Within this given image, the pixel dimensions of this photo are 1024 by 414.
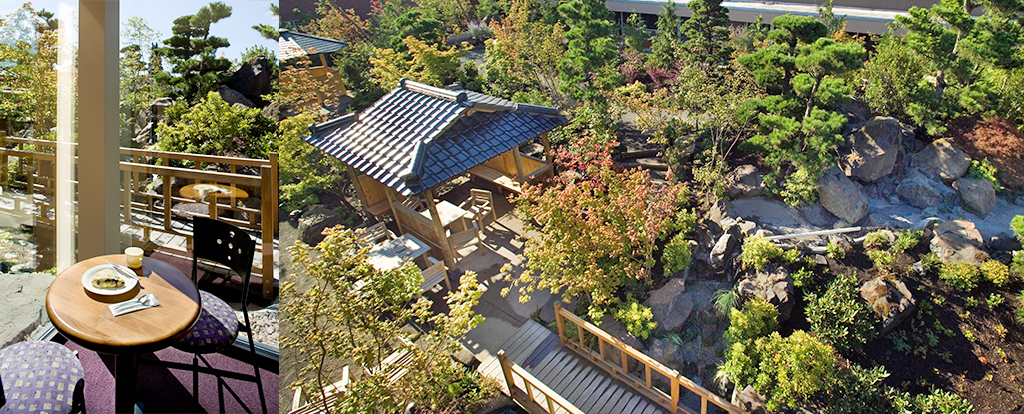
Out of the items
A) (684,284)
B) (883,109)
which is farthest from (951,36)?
(684,284)

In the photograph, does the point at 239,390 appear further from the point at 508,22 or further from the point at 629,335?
the point at 508,22

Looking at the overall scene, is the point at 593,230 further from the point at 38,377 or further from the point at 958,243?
the point at 38,377

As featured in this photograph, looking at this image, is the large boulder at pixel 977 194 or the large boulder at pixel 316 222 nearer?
the large boulder at pixel 316 222

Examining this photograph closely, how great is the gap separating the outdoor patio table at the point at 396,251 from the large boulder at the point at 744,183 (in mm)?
3774

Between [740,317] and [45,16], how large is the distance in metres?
5.83

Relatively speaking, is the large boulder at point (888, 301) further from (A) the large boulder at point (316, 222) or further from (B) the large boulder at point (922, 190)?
(A) the large boulder at point (316, 222)

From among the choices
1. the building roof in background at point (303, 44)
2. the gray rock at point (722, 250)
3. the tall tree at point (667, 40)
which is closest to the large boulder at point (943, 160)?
the gray rock at point (722, 250)

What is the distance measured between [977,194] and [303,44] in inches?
314

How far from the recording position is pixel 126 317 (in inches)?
83.4

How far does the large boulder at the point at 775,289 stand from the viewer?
5875 mm

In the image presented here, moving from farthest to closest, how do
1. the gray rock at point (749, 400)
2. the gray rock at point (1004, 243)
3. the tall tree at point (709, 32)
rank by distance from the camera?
the tall tree at point (709, 32) < the gray rock at point (1004, 243) < the gray rock at point (749, 400)

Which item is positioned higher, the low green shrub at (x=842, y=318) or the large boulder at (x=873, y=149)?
the large boulder at (x=873, y=149)

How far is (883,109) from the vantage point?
7.54 meters

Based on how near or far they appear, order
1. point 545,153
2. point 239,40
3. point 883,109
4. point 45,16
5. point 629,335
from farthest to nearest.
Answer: point 883,109 < point 545,153 < point 629,335 < point 239,40 < point 45,16
